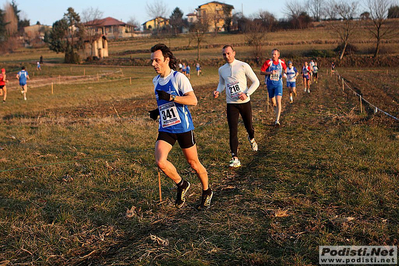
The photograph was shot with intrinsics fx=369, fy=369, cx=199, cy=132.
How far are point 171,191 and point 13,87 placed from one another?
30.0 m

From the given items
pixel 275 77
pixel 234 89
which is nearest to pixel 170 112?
pixel 234 89

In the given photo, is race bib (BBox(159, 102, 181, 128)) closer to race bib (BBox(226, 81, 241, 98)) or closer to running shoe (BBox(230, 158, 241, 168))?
running shoe (BBox(230, 158, 241, 168))

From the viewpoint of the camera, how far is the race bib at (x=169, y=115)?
16.4ft

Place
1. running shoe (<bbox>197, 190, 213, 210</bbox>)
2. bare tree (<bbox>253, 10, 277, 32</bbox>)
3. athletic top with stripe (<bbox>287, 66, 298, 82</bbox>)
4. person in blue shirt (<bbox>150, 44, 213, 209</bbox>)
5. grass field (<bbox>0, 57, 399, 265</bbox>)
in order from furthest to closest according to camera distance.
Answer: bare tree (<bbox>253, 10, 277, 32</bbox>) → athletic top with stripe (<bbox>287, 66, 298, 82</bbox>) → running shoe (<bbox>197, 190, 213, 210</bbox>) → person in blue shirt (<bbox>150, 44, 213, 209</bbox>) → grass field (<bbox>0, 57, 399, 265</bbox>)

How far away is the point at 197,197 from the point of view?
590cm

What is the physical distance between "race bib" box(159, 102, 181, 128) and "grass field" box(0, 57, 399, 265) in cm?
130

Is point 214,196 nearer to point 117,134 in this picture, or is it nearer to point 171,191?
point 171,191

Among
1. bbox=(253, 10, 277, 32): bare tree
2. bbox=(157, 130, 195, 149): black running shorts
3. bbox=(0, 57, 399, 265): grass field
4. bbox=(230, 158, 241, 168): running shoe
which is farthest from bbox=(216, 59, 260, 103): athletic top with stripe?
bbox=(253, 10, 277, 32): bare tree

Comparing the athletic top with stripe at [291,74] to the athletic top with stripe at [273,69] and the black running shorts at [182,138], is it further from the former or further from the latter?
the black running shorts at [182,138]

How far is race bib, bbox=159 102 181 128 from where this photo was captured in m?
4.99

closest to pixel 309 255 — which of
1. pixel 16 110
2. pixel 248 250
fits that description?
pixel 248 250

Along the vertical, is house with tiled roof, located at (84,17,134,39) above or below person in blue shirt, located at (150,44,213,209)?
above

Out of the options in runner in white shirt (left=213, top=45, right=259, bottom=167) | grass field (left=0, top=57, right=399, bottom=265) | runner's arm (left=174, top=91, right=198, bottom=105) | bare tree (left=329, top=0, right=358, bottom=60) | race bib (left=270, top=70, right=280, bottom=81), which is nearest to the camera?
grass field (left=0, top=57, right=399, bottom=265)

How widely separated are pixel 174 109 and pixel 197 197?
1.66 metres
